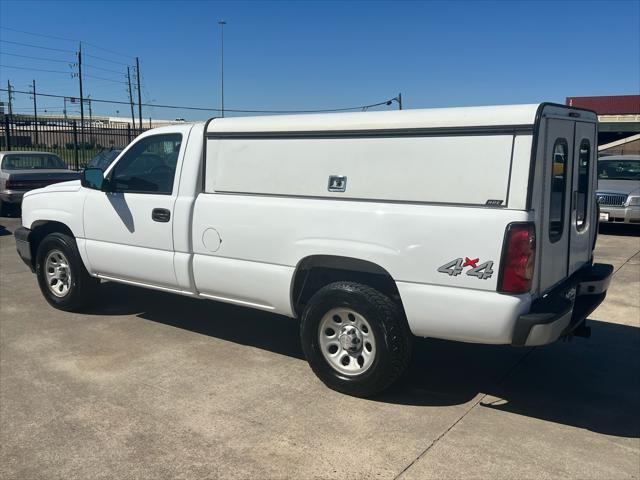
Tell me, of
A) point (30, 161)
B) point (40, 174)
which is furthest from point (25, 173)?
point (30, 161)

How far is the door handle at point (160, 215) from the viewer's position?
204 inches

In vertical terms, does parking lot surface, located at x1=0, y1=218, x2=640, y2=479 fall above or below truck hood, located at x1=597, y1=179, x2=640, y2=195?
below

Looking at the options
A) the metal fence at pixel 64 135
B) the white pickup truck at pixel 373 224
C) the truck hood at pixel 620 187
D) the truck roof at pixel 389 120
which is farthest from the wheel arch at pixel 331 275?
the metal fence at pixel 64 135

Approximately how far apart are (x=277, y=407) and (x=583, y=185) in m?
3.03

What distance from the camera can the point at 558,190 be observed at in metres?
Result: 4.24

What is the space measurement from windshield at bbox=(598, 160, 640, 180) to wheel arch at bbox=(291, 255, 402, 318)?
429 inches

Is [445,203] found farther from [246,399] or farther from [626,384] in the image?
[626,384]

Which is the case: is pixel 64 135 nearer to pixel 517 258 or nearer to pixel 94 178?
pixel 94 178

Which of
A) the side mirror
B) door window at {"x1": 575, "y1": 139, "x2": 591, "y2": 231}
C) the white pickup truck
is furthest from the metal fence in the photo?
door window at {"x1": 575, "y1": 139, "x2": 591, "y2": 231}

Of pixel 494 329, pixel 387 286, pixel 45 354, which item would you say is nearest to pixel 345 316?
pixel 387 286

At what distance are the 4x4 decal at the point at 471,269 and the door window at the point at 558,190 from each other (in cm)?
67

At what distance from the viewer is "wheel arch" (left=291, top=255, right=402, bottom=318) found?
4.26 m

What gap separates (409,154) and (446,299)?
995mm

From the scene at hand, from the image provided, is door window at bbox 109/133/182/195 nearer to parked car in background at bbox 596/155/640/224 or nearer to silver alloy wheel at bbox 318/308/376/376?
silver alloy wheel at bbox 318/308/376/376
